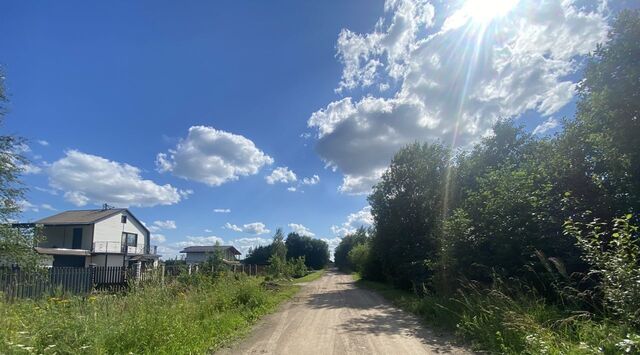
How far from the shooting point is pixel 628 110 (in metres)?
9.47

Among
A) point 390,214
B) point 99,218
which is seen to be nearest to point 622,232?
point 390,214

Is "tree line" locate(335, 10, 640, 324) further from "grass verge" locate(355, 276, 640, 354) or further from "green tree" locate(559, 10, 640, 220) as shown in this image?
"grass verge" locate(355, 276, 640, 354)

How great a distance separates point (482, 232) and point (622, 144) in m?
4.64

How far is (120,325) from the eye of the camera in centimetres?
711

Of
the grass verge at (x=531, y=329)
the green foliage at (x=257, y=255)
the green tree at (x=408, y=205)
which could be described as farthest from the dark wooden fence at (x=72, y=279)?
the green foliage at (x=257, y=255)

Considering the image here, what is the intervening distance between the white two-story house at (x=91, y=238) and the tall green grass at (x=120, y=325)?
35249 mm

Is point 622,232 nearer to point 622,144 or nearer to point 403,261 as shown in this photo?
point 622,144

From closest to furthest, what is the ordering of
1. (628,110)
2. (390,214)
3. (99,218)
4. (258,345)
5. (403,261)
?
(258,345)
(628,110)
(403,261)
(390,214)
(99,218)

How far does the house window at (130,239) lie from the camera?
49034mm

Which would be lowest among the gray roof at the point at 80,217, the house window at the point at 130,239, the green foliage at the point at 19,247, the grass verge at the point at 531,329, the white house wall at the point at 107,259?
the grass verge at the point at 531,329

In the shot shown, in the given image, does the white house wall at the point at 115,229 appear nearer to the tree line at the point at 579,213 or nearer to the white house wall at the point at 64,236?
the white house wall at the point at 64,236

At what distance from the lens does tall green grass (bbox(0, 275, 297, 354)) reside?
241 inches

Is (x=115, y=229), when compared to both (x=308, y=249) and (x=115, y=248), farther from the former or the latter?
(x=308, y=249)

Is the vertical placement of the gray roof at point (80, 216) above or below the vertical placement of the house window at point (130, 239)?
above
